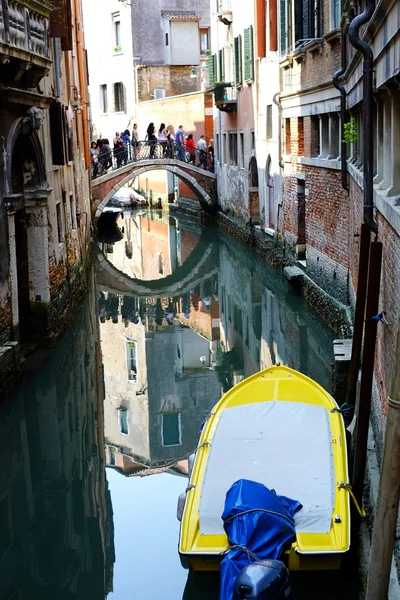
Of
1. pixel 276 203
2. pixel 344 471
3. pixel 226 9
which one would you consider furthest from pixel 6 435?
pixel 226 9

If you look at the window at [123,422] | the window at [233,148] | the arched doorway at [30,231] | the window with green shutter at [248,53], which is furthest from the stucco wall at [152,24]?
the window at [123,422]

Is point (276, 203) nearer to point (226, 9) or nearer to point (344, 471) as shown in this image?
point (226, 9)

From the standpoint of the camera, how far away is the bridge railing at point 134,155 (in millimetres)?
26656

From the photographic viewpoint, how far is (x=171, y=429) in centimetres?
966

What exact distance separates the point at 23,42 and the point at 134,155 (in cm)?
1699

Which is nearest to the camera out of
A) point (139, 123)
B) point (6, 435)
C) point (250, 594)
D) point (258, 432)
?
point (250, 594)

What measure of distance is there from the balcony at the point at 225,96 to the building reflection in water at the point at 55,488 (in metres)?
13.5

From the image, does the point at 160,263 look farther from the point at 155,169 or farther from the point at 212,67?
the point at 212,67

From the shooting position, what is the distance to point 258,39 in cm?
1988

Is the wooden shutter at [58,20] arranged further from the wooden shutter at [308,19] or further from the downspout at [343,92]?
the downspout at [343,92]

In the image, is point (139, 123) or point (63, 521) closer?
point (63, 521)

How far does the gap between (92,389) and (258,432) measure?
456cm

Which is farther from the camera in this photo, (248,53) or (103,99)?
(103,99)

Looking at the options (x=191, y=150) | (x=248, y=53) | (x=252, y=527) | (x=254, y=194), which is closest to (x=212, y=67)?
(x=191, y=150)
